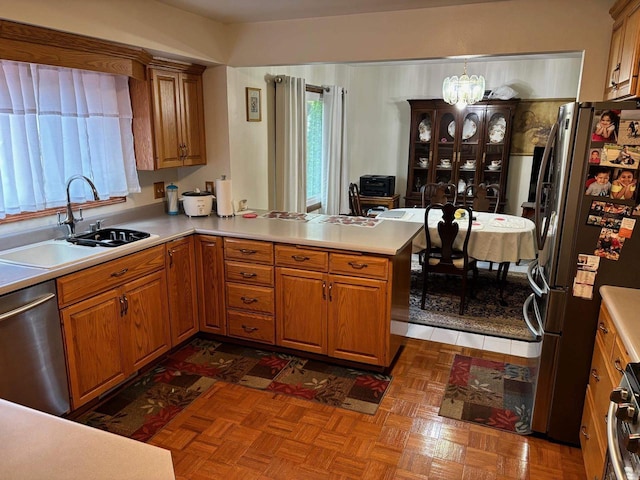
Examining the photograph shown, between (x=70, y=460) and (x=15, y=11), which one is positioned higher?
(x=15, y=11)

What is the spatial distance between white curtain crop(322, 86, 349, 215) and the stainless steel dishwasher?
13.3 ft

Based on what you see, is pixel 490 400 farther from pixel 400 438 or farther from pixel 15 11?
pixel 15 11

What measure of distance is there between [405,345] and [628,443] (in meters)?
2.18

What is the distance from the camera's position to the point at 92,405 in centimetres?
265

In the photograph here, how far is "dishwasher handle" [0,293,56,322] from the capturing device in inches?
80.5

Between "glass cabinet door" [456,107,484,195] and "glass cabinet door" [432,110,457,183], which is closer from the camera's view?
"glass cabinet door" [456,107,484,195]

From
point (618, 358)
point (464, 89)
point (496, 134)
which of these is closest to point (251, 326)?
point (618, 358)

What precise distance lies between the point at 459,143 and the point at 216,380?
4624 millimetres

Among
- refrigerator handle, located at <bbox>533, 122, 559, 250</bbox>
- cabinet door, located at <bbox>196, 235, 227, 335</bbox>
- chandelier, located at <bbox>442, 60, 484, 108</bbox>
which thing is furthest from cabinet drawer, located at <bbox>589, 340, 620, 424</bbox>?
chandelier, located at <bbox>442, 60, 484, 108</bbox>

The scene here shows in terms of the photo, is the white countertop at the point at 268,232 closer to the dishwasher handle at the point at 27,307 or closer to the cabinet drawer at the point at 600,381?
the dishwasher handle at the point at 27,307

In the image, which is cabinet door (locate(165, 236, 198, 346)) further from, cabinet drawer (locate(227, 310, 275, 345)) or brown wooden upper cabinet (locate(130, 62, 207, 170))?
brown wooden upper cabinet (locate(130, 62, 207, 170))

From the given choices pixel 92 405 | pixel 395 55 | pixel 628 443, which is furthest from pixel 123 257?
pixel 628 443

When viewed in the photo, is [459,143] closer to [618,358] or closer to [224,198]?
[224,198]

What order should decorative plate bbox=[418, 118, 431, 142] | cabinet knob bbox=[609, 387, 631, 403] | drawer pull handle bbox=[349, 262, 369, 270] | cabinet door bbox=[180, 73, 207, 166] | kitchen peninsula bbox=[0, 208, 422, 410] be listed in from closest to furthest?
1. cabinet knob bbox=[609, 387, 631, 403]
2. kitchen peninsula bbox=[0, 208, 422, 410]
3. drawer pull handle bbox=[349, 262, 369, 270]
4. cabinet door bbox=[180, 73, 207, 166]
5. decorative plate bbox=[418, 118, 431, 142]
